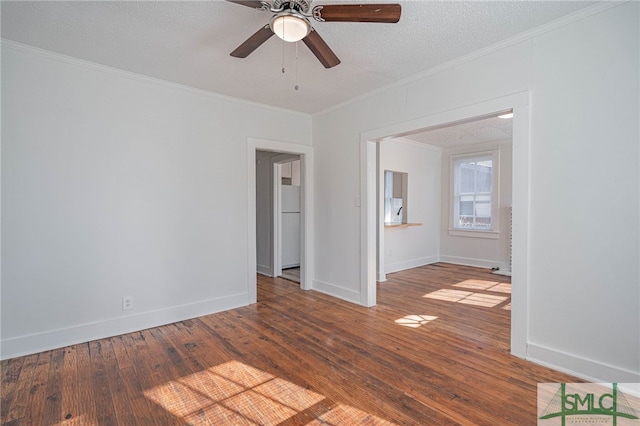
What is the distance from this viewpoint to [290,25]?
1826 millimetres

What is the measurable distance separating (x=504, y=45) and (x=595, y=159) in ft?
3.71

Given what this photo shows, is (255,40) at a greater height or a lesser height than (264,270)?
greater

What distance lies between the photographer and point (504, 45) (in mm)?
2537

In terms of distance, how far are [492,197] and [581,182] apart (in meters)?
4.20

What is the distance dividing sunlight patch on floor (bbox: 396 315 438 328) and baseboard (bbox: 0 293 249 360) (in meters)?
1.91

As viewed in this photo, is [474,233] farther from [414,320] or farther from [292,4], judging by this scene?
[292,4]

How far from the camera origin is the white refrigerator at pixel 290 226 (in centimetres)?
604

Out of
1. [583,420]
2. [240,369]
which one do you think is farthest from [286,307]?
[583,420]

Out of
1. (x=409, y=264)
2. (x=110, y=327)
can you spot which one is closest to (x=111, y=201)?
(x=110, y=327)

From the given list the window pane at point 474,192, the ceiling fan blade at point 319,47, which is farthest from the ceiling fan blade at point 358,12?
the window pane at point 474,192

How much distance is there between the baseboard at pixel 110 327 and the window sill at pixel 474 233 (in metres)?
4.67

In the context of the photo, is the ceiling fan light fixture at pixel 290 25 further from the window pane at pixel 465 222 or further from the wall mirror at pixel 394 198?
the window pane at pixel 465 222

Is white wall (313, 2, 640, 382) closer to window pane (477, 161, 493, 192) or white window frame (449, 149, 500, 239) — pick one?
white window frame (449, 149, 500, 239)

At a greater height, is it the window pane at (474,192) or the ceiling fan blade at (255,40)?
the ceiling fan blade at (255,40)
